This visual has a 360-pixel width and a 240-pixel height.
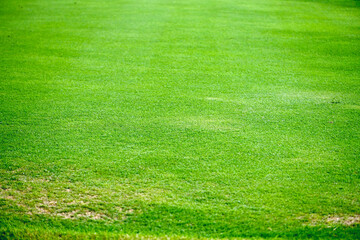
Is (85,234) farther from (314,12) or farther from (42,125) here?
(314,12)

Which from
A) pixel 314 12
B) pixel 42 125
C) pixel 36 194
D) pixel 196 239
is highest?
pixel 314 12

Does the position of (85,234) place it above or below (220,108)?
below

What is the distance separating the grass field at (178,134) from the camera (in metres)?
2.53

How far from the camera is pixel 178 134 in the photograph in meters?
3.57

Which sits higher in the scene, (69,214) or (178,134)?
(178,134)

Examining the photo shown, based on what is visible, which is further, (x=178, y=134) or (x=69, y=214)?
(x=178, y=134)

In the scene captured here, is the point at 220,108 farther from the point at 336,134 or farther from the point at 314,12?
the point at 314,12

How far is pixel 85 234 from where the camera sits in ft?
7.75

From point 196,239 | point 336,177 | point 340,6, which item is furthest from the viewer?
point 340,6

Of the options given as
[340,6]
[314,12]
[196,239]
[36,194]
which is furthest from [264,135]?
[340,6]

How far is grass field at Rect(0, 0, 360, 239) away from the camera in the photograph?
253cm

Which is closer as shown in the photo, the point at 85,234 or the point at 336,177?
the point at 85,234

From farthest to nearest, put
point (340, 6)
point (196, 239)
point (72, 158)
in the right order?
point (340, 6), point (72, 158), point (196, 239)

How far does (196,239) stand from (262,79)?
10.6 feet
